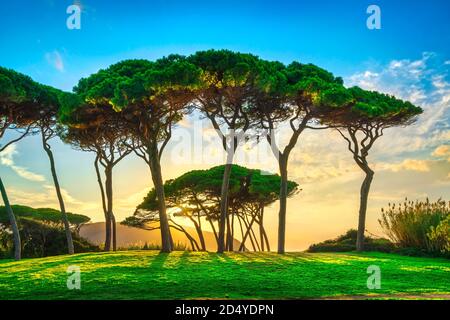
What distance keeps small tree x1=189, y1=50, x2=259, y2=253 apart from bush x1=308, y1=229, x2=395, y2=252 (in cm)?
911

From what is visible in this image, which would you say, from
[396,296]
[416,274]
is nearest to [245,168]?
[416,274]

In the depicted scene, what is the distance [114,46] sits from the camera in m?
16.2

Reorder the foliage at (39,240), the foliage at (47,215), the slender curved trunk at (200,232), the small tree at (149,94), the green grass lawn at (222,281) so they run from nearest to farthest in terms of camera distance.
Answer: the green grass lawn at (222,281)
the small tree at (149,94)
the foliage at (39,240)
the slender curved trunk at (200,232)
the foliage at (47,215)

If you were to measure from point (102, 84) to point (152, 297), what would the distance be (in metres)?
12.9

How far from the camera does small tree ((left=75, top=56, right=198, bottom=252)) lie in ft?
58.9

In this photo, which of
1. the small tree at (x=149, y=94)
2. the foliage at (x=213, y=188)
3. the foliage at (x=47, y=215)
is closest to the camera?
the small tree at (x=149, y=94)

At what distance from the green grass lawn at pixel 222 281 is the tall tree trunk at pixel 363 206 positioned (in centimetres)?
940

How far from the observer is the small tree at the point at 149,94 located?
707 inches

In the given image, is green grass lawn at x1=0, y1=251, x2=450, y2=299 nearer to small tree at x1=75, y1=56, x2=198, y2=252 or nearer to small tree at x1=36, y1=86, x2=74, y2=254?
small tree at x1=75, y1=56, x2=198, y2=252

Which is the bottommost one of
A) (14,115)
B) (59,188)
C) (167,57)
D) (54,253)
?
(54,253)

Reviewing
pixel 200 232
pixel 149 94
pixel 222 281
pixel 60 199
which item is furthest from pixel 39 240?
pixel 222 281

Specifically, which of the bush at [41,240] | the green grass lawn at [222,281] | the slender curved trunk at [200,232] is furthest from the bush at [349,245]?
the bush at [41,240]

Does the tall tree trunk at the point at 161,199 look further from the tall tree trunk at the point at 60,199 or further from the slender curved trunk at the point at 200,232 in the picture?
the slender curved trunk at the point at 200,232
